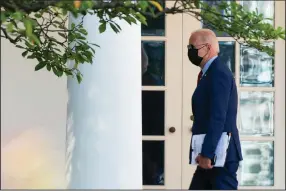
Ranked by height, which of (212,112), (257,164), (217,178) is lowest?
(257,164)

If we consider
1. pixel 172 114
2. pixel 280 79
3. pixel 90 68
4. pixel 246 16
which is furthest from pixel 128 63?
pixel 280 79

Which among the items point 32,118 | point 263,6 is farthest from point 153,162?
point 263,6

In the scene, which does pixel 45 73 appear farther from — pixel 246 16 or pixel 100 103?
pixel 246 16

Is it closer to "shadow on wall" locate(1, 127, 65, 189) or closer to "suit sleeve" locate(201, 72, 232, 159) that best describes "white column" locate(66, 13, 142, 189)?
"suit sleeve" locate(201, 72, 232, 159)

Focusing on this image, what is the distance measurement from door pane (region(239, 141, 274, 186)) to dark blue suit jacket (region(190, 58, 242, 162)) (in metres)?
2.45

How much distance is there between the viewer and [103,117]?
483 centimetres

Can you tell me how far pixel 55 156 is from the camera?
6.95 metres

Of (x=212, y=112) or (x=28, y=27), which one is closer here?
(x=28, y=27)

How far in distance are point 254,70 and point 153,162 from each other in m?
1.24

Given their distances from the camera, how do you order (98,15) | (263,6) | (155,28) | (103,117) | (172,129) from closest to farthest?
(98,15) < (103,117) < (172,129) < (155,28) < (263,6)

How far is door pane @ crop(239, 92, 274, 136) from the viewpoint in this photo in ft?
23.2

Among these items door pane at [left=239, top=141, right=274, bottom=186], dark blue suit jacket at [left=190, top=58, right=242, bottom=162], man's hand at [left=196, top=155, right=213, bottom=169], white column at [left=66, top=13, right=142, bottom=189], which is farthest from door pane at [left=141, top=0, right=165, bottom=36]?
man's hand at [left=196, top=155, right=213, bottom=169]

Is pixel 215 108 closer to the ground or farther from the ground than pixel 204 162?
farther from the ground

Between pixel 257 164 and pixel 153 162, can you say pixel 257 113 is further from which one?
pixel 153 162
